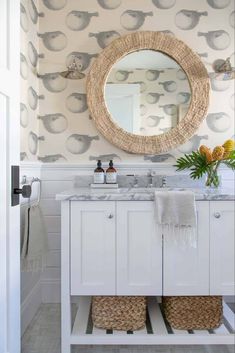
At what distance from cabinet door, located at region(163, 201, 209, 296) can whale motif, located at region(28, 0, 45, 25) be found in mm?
1607

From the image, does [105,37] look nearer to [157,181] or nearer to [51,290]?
[157,181]

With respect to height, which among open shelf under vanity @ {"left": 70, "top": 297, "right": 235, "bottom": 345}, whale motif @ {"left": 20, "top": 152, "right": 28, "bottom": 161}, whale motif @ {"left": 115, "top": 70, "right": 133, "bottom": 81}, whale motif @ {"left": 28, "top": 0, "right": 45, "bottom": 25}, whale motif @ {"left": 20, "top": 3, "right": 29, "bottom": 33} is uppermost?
whale motif @ {"left": 28, "top": 0, "right": 45, "bottom": 25}

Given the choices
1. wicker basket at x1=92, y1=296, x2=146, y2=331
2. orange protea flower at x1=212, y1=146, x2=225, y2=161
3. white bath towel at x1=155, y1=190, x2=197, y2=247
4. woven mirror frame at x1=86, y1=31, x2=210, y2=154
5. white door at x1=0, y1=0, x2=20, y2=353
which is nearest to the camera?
white door at x1=0, y1=0, x2=20, y2=353

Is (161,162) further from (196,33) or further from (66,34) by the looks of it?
(66,34)

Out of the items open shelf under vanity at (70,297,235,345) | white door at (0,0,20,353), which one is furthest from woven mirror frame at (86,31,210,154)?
open shelf under vanity at (70,297,235,345)

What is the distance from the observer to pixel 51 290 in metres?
2.19

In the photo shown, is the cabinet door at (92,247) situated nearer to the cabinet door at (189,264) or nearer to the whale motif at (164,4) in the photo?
the cabinet door at (189,264)

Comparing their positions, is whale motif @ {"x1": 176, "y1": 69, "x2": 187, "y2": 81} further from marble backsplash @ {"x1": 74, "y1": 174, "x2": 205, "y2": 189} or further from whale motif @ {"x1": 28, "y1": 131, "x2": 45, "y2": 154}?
whale motif @ {"x1": 28, "y1": 131, "x2": 45, "y2": 154}

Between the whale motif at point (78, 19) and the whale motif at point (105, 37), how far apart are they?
0.30 feet

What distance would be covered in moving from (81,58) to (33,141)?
2.25 ft

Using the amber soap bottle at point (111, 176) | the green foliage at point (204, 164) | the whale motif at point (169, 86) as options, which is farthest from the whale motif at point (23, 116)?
the green foliage at point (204, 164)

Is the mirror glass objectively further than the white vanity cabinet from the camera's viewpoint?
Yes

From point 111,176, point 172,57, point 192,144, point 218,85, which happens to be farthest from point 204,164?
point 172,57

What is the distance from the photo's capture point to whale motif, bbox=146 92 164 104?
6.91 ft
